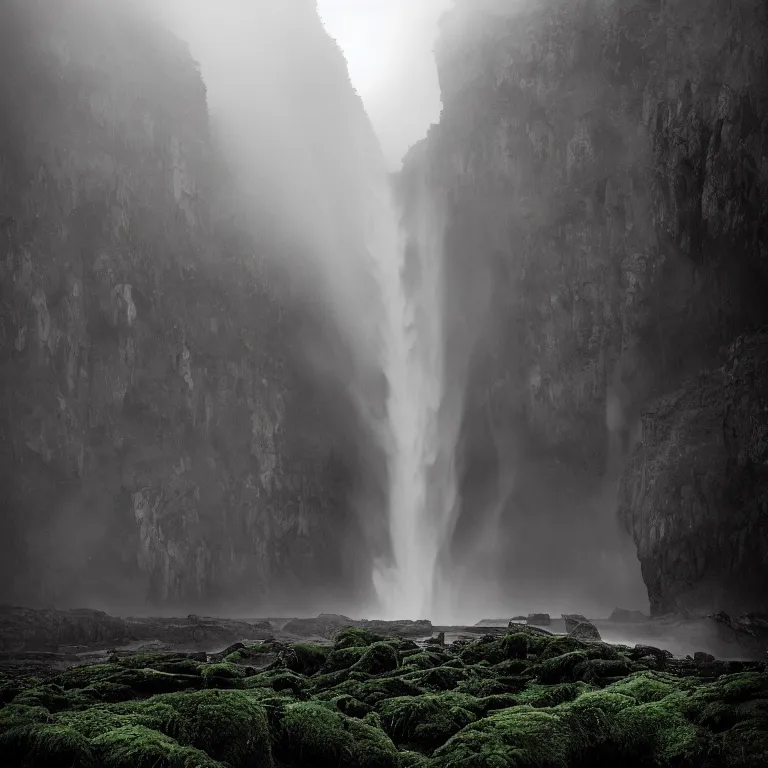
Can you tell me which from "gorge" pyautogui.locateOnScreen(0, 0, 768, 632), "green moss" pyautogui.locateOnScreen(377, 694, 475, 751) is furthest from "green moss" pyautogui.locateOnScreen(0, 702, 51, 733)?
"gorge" pyautogui.locateOnScreen(0, 0, 768, 632)

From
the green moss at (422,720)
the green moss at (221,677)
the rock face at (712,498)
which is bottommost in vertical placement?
the green moss at (422,720)

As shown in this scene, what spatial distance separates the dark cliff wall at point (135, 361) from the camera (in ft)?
211

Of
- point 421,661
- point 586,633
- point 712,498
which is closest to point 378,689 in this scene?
point 421,661

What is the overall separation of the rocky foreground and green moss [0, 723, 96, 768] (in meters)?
0.02

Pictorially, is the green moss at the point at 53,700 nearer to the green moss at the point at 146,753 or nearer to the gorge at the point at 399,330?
the green moss at the point at 146,753

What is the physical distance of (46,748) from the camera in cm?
948

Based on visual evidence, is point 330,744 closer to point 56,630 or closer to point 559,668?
point 559,668

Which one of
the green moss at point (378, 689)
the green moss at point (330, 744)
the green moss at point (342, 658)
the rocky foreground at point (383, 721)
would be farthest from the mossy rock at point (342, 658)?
the green moss at point (330, 744)

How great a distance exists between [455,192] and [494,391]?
22.3m

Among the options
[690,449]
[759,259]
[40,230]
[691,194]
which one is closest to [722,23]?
[691,194]

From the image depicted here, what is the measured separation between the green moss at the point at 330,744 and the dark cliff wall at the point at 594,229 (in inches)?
1709

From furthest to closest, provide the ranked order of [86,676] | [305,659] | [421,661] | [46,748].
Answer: [305,659]
[421,661]
[86,676]
[46,748]

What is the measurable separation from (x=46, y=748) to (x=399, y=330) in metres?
73.5

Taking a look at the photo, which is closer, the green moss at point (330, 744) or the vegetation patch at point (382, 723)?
the vegetation patch at point (382, 723)
